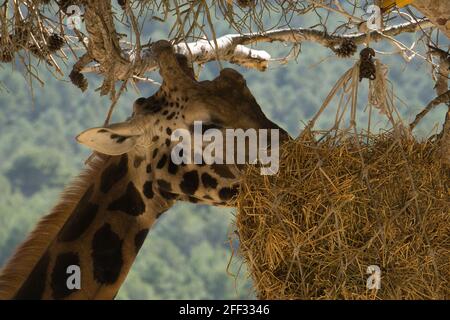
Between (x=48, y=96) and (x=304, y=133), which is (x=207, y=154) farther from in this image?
(x=48, y=96)

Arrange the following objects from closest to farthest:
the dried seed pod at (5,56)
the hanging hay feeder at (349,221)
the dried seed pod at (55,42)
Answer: the hanging hay feeder at (349,221)
the dried seed pod at (5,56)
the dried seed pod at (55,42)

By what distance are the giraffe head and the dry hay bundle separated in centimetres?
52

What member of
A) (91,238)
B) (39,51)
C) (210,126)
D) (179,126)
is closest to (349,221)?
(210,126)

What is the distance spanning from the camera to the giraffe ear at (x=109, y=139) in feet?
12.7

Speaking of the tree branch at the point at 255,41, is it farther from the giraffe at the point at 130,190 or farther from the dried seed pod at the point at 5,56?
the giraffe at the point at 130,190

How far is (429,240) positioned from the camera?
11.0 feet

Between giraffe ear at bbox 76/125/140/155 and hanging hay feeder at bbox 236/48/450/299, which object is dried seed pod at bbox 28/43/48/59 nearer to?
giraffe ear at bbox 76/125/140/155

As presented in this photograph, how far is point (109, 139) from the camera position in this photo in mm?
3969

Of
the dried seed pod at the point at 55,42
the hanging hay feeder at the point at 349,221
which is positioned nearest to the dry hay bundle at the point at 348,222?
the hanging hay feeder at the point at 349,221

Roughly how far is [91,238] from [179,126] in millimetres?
713

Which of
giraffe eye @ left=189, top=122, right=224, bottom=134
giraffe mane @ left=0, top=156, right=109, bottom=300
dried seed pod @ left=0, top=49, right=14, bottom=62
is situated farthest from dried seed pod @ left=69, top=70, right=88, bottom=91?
giraffe eye @ left=189, top=122, right=224, bottom=134

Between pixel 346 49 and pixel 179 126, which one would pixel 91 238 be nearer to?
pixel 179 126

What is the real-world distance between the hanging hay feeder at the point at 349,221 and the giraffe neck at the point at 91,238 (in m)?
0.93

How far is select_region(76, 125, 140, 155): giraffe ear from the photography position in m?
3.87
